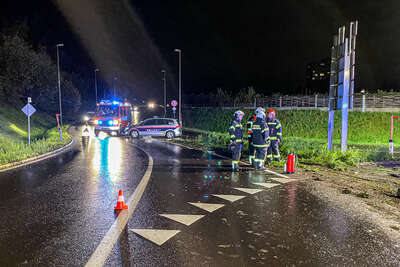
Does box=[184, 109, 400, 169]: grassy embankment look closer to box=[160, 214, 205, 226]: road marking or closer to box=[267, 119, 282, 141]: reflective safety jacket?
box=[267, 119, 282, 141]: reflective safety jacket

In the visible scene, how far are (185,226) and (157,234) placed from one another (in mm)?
568

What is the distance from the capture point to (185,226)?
5.43 meters

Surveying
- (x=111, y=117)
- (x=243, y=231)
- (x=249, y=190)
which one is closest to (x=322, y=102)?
(x=111, y=117)

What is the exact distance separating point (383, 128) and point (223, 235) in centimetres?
2040

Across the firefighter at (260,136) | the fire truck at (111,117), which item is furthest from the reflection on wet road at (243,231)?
the fire truck at (111,117)

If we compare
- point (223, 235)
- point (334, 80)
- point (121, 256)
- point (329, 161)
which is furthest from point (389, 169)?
point (121, 256)

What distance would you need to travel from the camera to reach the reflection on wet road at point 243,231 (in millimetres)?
4234

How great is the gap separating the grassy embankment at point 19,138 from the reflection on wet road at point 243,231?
799 centimetres

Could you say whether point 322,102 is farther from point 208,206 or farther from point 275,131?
point 208,206

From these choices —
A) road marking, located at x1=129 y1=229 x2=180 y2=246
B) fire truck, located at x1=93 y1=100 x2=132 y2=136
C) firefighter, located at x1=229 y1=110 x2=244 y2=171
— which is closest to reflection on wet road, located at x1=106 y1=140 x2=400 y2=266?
road marking, located at x1=129 y1=229 x2=180 y2=246

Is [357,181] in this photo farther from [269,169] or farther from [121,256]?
[121,256]

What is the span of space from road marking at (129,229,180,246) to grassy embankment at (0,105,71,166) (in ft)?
28.2

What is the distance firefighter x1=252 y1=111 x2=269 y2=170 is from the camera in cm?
1012

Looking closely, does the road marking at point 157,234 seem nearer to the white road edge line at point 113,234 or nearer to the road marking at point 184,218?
the white road edge line at point 113,234
